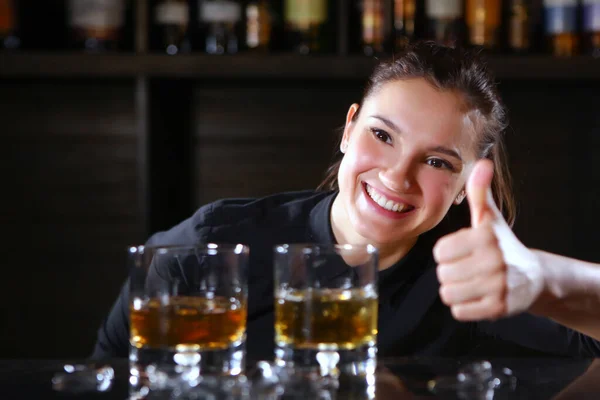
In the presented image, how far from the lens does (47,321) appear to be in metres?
2.29

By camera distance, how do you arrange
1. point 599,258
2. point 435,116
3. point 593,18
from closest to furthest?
1. point 435,116
2. point 593,18
3. point 599,258

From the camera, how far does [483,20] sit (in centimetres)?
214

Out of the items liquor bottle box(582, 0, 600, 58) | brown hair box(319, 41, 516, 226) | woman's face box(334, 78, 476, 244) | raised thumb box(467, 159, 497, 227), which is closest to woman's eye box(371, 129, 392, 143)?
woman's face box(334, 78, 476, 244)

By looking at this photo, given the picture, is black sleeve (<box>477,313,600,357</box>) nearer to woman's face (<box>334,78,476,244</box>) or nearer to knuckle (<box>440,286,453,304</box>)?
woman's face (<box>334,78,476,244</box>)

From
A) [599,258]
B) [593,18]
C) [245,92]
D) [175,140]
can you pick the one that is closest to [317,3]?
[245,92]

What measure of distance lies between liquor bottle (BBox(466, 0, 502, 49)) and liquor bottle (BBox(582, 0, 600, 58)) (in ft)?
0.70

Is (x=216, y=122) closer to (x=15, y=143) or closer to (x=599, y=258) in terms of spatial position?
(x=15, y=143)

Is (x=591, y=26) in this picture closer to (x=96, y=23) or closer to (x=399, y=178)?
(x=399, y=178)

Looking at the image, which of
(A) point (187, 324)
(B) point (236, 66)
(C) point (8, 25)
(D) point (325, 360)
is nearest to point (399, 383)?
(D) point (325, 360)

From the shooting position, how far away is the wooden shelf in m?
2.07

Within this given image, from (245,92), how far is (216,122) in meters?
0.12

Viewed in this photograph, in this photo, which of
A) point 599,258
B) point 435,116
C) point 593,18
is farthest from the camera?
point 599,258

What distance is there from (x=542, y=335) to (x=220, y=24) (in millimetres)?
1233

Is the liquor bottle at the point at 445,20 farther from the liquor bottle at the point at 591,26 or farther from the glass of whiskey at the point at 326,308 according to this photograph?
the glass of whiskey at the point at 326,308
